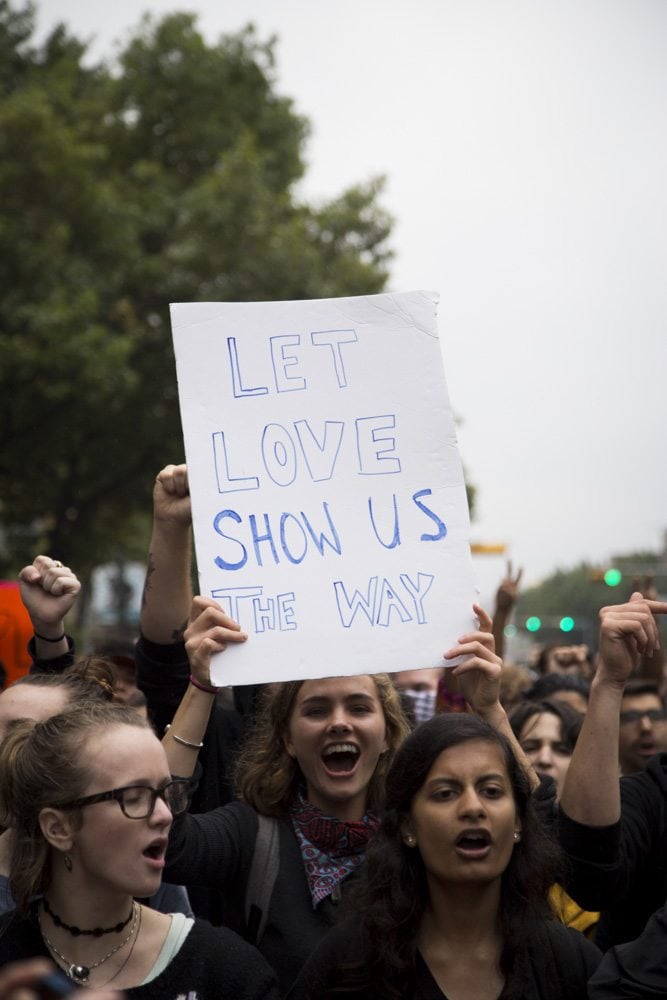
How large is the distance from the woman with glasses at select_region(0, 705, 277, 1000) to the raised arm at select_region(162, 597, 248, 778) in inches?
11.4

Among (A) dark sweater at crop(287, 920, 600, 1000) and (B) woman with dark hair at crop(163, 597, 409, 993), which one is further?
(B) woman with dark hair at crop(163, 597, 409, 993)

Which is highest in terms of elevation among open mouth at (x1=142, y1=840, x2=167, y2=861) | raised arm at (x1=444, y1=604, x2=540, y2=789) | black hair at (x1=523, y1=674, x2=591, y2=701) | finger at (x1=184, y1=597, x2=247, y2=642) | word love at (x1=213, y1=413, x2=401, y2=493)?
word love at (x1=213, y1=413, x2=401, y2=493)

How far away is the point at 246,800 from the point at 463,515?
981mm

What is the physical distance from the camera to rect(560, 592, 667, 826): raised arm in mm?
2801

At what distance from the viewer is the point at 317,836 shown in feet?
10.8

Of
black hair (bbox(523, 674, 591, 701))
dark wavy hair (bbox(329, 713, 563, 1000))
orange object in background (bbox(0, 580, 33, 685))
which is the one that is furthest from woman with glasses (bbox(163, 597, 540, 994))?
black hair (bbox(523, 674, 591, 701))

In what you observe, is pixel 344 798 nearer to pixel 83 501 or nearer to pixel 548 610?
pixel 83 501

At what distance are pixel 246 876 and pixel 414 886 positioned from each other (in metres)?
0.57

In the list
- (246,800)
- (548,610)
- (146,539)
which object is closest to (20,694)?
(246,800)

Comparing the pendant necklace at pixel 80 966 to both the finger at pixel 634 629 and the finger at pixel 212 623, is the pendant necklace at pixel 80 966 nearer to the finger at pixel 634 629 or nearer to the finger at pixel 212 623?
the finger at pixel 212 623

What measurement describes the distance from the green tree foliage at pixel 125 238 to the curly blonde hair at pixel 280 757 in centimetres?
1371

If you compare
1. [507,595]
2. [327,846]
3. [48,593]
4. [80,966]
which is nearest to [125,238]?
[507,595]

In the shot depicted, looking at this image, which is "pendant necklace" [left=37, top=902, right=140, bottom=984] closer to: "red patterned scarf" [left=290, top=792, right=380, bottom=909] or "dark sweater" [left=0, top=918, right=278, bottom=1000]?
"dark sweater" [left=0, top=918, right=278, bottom=1000]

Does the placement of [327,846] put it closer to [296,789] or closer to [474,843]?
[296,789]
